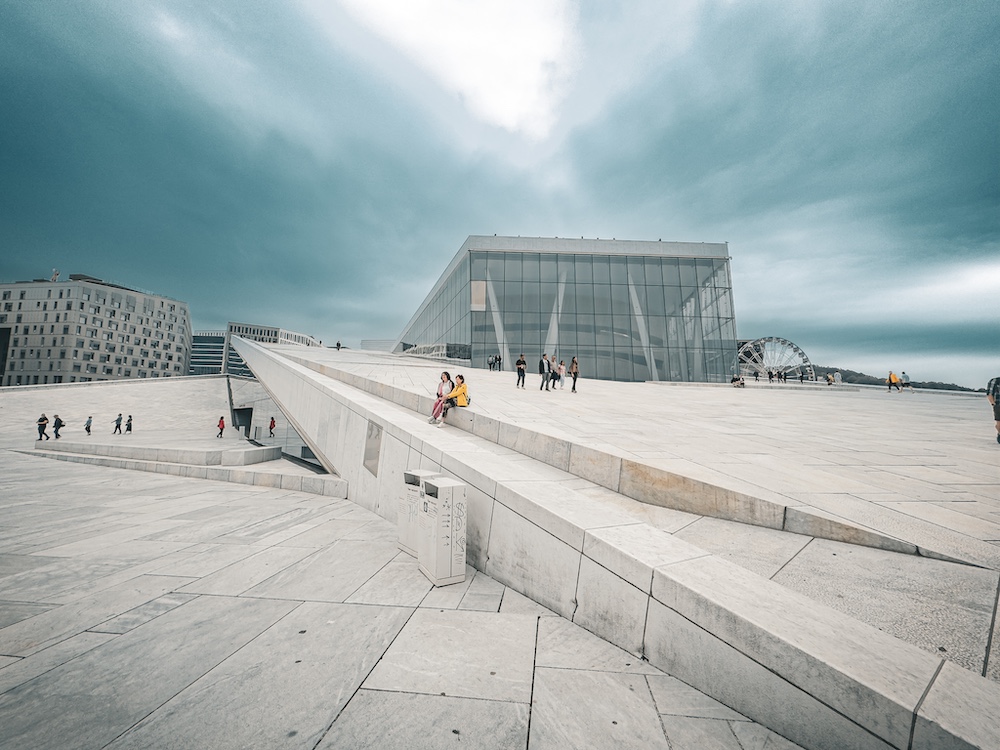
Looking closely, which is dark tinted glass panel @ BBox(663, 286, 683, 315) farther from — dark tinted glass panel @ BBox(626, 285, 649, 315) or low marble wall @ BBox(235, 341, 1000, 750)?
low marble wall @ BBox(235, 341, 1000, 750)

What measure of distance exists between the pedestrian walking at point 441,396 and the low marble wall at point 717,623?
3320mm

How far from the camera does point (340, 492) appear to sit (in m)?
9.45

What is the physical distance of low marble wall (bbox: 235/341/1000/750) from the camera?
1.87 meters

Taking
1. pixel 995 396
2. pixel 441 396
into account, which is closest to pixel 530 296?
pixel 441 396

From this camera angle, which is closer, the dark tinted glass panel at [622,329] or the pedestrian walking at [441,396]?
the pedestrian walking at [441,396]

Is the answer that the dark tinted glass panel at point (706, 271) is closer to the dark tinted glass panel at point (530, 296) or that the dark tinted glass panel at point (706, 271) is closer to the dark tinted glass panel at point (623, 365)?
the dark tinted glass panel at point (623, 365)

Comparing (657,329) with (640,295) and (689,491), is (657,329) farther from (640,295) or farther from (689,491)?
(689,491)

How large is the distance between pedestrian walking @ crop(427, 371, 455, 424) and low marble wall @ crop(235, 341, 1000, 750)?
3.32 meters

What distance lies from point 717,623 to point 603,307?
1393 inches

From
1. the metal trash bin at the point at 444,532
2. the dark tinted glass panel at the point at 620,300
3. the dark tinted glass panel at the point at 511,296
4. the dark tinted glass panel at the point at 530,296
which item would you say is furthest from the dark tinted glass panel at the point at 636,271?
the metal trash bin at the point at 444,532

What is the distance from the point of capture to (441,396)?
914cm

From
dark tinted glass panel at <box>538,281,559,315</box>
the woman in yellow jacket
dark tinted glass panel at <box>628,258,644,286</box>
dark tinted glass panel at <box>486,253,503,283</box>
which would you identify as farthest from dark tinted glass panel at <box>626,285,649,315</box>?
the woman in yellow jacket

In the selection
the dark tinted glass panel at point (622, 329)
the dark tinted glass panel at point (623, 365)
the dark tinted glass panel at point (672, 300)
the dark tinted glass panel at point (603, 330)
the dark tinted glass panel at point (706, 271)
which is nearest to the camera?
the dark tinted glass panel at point (623, 365)

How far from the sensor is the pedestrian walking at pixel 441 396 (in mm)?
8852
